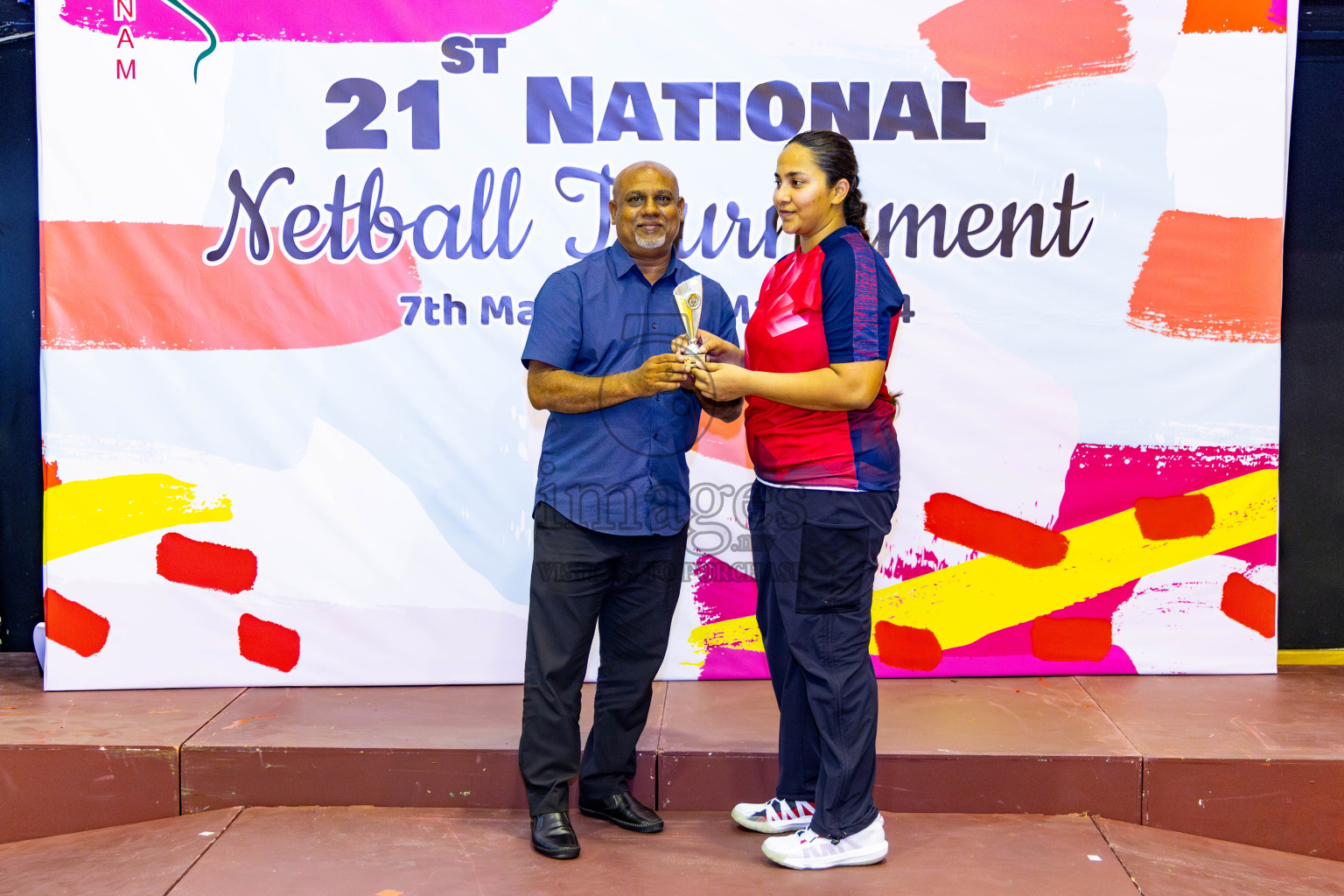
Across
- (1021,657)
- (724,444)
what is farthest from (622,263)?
(1021,657)

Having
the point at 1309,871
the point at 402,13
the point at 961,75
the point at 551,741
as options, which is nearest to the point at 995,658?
the point at 1309,871

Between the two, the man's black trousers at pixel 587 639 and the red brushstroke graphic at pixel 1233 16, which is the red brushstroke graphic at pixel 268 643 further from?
the red brushstroke graphic at pixel 1233 16

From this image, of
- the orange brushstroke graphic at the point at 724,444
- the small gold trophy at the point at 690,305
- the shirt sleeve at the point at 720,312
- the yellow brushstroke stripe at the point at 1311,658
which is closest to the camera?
the small gold trophy at the point at 690,305

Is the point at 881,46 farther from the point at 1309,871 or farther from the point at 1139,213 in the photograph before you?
the point at 1309,871

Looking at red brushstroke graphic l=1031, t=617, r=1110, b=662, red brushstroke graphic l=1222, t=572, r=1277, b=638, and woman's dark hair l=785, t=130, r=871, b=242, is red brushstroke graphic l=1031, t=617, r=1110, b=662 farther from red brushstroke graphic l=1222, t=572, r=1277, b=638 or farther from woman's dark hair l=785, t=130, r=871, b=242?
woman's dark hair l=785, t=130, r=871, b=242

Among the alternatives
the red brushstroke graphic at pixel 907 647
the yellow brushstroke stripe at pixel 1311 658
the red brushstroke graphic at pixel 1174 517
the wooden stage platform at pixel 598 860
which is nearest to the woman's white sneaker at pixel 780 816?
the wooden stage platform at pixel 598 860

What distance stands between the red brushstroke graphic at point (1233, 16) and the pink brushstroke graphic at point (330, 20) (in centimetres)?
197

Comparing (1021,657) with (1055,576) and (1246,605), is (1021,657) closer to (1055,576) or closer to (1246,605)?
(1055,576)

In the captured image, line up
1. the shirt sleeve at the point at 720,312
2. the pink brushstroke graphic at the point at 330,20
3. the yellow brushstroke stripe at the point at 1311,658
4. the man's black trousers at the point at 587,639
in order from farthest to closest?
the yellow brushstroke stripe at the point at 1311,658 < the pink brushstroke graphic at the point at 330,20 < the shirt sleeve at the point at 720,312 < the man's black trousers at the point at 587,639

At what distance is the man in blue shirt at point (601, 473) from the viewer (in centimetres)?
247

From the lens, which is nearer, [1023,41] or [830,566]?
[830,566]

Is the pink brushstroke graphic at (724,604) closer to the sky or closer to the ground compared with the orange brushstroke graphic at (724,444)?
closer to the ground

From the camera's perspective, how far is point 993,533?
341 centimetres

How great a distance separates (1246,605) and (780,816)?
1795 millimetres
